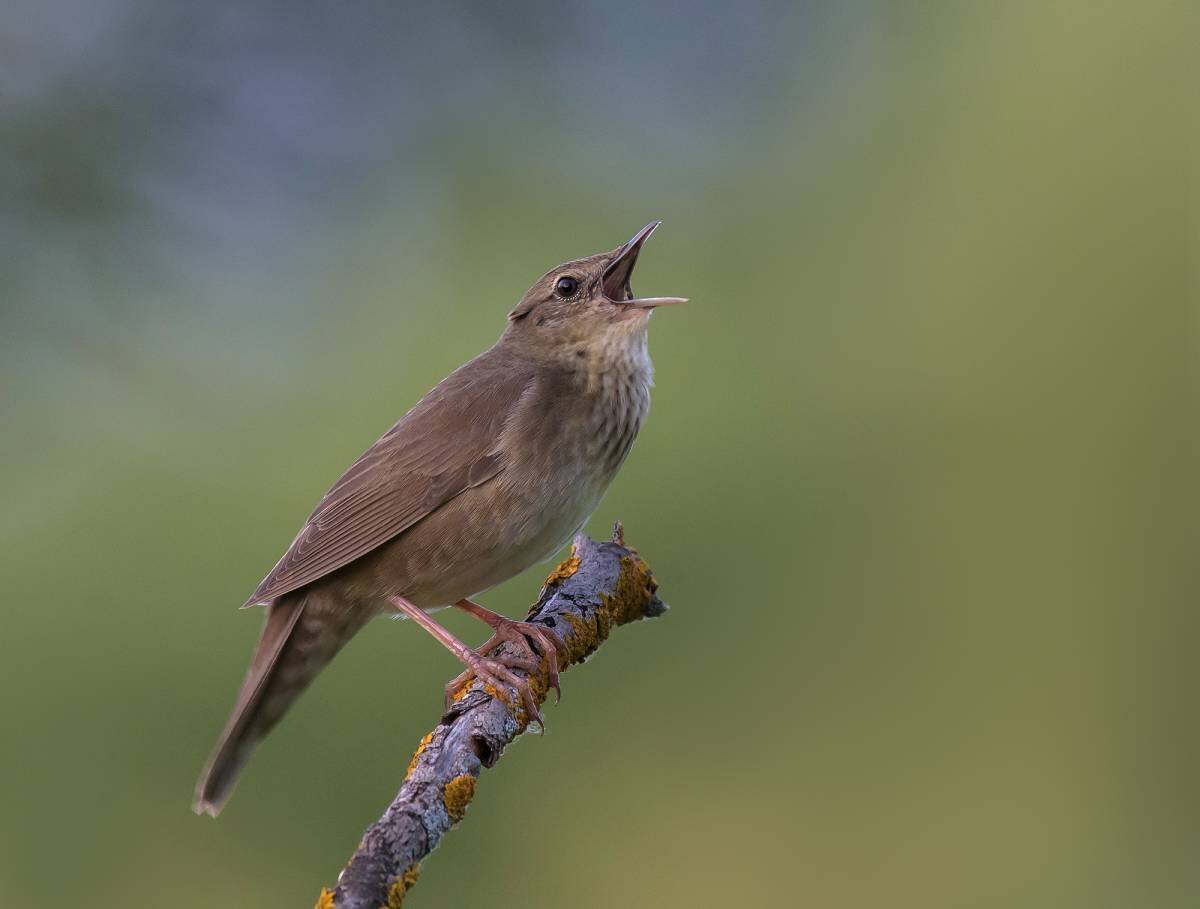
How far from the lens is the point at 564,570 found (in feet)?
13.8

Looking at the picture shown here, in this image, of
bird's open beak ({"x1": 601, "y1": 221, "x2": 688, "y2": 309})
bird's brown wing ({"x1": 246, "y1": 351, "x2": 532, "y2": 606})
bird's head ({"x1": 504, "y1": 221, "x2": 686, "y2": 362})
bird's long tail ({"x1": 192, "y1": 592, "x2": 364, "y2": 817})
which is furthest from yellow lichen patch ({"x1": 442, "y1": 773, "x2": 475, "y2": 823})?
bird's open beak ({"x1": 601, "y1": 221, "x2": 688, "y2": 309})

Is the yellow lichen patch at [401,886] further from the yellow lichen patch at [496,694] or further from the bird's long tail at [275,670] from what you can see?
the bird's long tail at [275,670]

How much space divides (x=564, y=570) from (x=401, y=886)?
1.89 m

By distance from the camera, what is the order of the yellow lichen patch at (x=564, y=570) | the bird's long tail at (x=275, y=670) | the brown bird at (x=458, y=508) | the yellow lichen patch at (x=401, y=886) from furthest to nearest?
the yellow lichen patch at (x=564, y=570)
the bird's long tail at (x=275, y=670)
the brown bird at (x=458, y=508)
the yellow lichen patch at (x=401, y=886)

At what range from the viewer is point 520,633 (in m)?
3.85

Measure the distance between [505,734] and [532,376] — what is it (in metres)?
1.22

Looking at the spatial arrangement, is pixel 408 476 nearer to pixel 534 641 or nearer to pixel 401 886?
pixel 534 641

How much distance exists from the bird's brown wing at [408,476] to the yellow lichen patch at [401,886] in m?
1.52

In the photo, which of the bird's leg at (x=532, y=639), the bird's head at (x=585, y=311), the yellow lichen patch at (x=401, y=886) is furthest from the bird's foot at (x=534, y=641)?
the yellow lichen patch at (x=401, y=886)

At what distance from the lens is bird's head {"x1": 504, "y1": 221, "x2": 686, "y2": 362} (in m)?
4.21

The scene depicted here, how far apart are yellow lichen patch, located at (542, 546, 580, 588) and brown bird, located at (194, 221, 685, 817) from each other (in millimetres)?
194

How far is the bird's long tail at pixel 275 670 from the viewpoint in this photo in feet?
13.1

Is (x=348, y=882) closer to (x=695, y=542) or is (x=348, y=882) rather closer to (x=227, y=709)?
(x=227, y=709)

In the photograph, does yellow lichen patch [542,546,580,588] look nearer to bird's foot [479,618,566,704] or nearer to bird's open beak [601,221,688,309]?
bird's foot [479,618,566,704]
